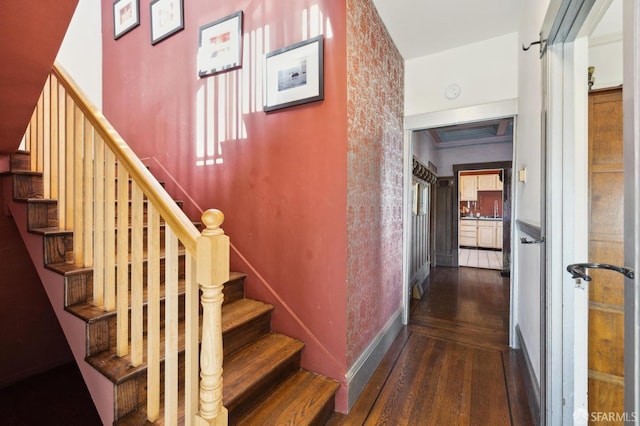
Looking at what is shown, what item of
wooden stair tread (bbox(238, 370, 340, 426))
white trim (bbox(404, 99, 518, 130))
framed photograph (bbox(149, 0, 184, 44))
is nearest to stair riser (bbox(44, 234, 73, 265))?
wooden stair tread (bbox(238, 370, 340, 426))

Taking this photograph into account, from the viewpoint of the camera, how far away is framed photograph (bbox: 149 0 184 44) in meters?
2.43

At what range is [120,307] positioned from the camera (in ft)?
3.96

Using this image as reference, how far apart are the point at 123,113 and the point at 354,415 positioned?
3472 mm

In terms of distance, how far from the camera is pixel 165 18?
100 inches

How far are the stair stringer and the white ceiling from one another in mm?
2729

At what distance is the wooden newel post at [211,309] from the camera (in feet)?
2.97

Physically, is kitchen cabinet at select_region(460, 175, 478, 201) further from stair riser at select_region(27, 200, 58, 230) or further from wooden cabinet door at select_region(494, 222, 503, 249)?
stair riser at select_region(27, 200, 58, 230)

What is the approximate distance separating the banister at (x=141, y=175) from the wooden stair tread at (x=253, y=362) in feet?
2.87

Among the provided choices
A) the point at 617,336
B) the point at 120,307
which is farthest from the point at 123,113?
the point at 617,336

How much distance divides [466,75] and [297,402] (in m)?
2.95

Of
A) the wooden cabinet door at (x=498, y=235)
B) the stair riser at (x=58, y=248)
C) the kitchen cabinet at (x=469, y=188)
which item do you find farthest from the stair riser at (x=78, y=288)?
the kitchen cabinet at (x=469, y=188)

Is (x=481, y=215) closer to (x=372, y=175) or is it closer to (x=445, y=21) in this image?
(x=445, y=21)

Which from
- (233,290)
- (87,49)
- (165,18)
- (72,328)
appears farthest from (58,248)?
(87,49)

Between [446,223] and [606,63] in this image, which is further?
[446,223]
